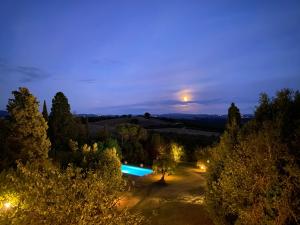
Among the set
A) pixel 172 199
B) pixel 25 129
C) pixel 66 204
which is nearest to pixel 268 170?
pixel 66 204

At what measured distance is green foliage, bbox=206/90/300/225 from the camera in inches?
384

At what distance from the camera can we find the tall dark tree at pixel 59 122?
2962 centimetres

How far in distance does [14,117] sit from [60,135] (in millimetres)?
10568

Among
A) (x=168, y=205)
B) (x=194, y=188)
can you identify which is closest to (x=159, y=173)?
(x=194, y=188)

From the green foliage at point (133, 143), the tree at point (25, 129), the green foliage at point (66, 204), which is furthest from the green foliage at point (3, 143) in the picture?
the green foliage at point (133, 143)

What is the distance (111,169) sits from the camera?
20.1 m

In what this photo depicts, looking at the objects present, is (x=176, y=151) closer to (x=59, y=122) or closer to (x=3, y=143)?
(x=59, y=122)

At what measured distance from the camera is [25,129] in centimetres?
1920

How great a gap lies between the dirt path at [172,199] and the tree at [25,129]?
6.72 meters

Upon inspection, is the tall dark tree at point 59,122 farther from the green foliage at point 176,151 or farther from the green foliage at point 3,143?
the green foliage at point 176,151

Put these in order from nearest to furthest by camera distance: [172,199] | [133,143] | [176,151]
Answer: [172,199] → [176,151] → [133,143]

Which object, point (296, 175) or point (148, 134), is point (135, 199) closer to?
point (296, 175)

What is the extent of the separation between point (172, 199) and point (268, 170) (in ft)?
36.7

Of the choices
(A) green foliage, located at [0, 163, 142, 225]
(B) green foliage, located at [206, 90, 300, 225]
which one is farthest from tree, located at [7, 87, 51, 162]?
(B) green foliage, located at [206, 90, 300, 225]
